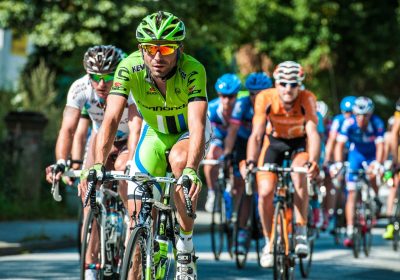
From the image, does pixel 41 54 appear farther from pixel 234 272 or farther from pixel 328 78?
pixel 234 272

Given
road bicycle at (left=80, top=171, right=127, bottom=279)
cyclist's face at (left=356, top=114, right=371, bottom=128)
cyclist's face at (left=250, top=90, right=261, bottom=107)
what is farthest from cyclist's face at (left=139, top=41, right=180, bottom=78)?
cyclist's face at (left=356, top=114, right=371, bottom=128)

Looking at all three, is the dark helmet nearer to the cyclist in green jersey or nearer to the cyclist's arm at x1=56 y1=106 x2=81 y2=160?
the cyclist's arm at x1=56 y1=106 x2=81 y2=160

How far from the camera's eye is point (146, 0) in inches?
1093

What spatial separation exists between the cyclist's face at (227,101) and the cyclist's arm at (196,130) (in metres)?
6.00

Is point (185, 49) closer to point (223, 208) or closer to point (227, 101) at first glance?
point (223, 208)

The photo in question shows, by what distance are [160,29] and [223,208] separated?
6.71 m

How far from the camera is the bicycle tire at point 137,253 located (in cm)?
669

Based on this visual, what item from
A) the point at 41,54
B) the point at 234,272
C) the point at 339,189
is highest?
the point at 41,54

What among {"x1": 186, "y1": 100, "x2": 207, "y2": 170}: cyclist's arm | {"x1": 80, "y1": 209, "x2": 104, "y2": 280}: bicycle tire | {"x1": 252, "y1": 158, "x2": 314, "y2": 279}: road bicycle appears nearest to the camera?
{"x1": 186, "y1": 100, "x2": 207, "y2": 170}: cyclist's arm

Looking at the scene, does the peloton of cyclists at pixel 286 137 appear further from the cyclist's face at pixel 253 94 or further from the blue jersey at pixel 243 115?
the blue jersey at pixel 243 115

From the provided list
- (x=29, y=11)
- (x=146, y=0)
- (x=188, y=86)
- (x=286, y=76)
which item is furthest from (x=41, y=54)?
(x=188, y=86)

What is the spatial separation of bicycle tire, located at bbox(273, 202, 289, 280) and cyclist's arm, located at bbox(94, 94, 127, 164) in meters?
3.20

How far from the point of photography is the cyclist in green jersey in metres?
7.37

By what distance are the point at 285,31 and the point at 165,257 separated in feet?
110
